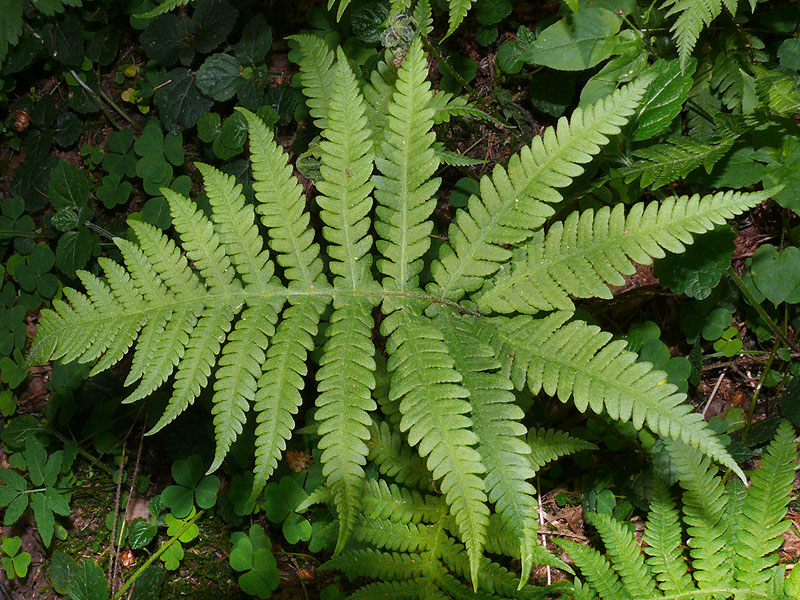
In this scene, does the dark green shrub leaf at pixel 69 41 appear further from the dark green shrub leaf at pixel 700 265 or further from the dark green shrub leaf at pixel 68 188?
the dark green shrub leaf at pixel 700 265

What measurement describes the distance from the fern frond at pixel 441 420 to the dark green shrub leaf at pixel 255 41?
7.22 ft

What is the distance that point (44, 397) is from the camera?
13.1ft

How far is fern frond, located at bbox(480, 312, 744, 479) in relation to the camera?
5.46ft

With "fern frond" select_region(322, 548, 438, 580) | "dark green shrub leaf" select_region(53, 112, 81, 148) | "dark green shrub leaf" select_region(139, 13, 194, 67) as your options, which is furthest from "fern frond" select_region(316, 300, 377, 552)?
"dark green shrub leaf" select_region(53, 112, 81, 148)

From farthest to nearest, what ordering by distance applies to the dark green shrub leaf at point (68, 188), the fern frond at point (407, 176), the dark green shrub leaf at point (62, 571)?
the dark green shrub leaf at point (68, 188), the dark green shrub leaf at point (62, 571), the fern frond at point (407, 176)

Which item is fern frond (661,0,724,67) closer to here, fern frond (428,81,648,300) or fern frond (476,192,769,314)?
fern frond (428,81,648,300)

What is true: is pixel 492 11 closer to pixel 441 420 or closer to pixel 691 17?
pixel 691 17

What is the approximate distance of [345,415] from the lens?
189 cm

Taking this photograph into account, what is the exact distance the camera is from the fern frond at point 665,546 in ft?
7.52

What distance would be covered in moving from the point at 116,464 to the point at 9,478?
61 cm

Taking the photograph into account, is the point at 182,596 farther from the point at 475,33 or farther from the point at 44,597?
the point at 475,33

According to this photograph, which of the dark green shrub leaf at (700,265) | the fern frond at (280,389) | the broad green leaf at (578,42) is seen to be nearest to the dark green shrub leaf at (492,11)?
the broad green leaf at (578,42)

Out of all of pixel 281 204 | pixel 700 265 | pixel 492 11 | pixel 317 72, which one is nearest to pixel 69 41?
pixel 317 72

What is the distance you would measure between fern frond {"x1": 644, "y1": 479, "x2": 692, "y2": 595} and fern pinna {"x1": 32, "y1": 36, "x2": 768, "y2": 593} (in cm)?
59
